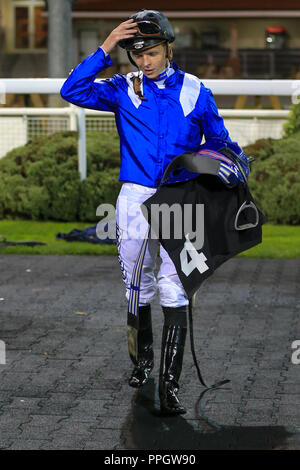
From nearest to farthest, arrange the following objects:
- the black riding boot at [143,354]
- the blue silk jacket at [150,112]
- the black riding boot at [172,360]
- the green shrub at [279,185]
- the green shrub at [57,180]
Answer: the black riding boot at [172,360]
the blue silk jacket at [150,112]
the black riding boot at [143,354]
the green shrub at [279,185]
the green shrub at [57,180]

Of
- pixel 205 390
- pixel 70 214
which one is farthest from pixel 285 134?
pixel 205 390

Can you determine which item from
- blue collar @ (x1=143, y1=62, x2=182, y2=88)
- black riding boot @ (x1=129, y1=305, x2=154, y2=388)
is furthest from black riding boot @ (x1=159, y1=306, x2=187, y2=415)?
blue collar @ (x1=143, y1=62, x2=182, y2=88)

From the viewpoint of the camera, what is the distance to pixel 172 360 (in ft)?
17.2

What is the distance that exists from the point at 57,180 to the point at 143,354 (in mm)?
6693

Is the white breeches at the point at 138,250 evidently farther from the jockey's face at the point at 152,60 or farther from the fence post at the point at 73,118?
the fence post at the point at 73,118

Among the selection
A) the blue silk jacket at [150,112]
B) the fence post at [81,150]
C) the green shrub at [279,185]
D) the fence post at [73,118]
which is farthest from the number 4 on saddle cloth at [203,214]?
Result: the fence post at [73,118]

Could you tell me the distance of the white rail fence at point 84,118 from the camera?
12367 millimetres

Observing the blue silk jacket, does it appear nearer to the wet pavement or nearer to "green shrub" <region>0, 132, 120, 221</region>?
the wet pavement

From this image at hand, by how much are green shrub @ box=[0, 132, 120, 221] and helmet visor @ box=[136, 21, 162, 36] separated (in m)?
6.80

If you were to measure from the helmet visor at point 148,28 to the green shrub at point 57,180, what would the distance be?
6804 mm

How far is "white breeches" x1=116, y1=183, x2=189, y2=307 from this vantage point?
210 inches

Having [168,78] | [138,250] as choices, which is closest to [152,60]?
[168,78]

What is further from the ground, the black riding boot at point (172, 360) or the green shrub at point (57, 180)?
the green shrub at point (57, 180)
